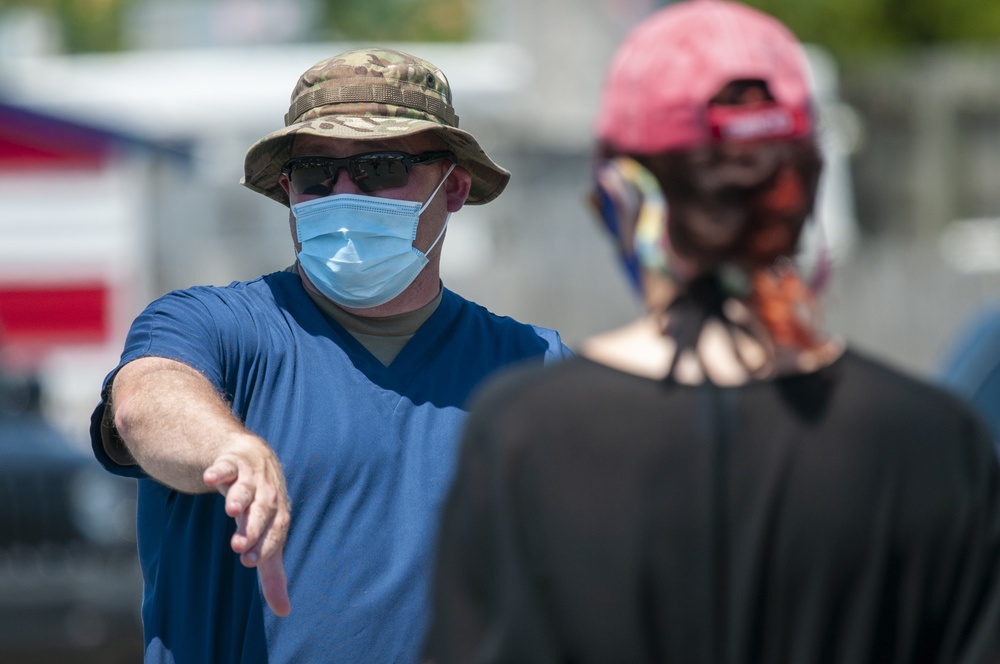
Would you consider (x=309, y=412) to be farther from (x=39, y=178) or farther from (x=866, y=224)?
(x=866, y=224)

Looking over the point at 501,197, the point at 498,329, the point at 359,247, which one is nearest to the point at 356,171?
the point at 359,247

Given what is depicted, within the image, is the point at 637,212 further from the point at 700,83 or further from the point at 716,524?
the point at 716,524

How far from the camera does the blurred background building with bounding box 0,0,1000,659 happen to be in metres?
14.2

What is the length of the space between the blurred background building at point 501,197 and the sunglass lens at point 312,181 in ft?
28.5

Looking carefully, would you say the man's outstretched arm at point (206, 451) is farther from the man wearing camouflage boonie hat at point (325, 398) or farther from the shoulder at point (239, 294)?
the shoulder at point (239, 294)

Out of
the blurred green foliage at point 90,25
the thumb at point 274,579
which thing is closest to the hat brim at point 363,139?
the thumb at point 274,579

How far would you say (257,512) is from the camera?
2090 millimetres

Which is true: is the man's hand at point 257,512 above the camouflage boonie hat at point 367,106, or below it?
below

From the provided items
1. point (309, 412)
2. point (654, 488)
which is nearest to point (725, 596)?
point (654, 488)

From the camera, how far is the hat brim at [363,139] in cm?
283

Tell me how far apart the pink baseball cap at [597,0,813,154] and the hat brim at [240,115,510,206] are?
1.06 m

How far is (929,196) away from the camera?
19438mm

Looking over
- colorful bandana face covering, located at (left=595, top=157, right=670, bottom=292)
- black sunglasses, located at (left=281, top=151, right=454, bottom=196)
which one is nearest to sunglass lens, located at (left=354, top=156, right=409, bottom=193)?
black sunglasses, located at (left=281, top=151, right=454, bottom=196)

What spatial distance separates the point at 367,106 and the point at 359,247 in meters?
0.29
